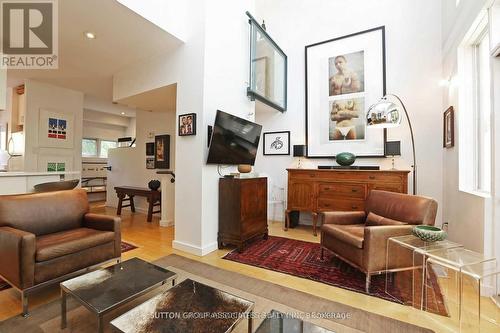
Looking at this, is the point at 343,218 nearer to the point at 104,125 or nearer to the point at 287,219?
the point at 287,219

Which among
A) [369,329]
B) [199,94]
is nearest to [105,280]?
[369,329]

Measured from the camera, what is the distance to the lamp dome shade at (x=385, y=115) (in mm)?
2725

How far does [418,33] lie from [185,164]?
420cm

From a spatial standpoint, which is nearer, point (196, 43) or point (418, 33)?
point (196, 43)

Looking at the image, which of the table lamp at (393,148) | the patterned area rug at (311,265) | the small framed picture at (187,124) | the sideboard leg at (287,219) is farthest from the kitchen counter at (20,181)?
the table lamp at (393,148)

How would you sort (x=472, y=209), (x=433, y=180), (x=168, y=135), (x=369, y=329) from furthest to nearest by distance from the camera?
1. (x=168, y=135)
2. (x=433, y=180)
3. (x=472, y=209)
4. (x=369, y=329)

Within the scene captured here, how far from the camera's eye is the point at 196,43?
9.96 feet

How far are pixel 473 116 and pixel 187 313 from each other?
11.8 feet

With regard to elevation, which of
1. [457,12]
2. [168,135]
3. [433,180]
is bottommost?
[433,180]

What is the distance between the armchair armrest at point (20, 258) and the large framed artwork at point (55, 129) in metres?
3.84

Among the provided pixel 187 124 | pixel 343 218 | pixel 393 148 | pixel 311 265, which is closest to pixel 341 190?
pixel 343 218

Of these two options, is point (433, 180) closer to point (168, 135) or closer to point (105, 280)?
point (105, 280)

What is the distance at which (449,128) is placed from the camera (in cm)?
302

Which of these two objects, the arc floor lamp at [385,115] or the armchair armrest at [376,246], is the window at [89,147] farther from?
the armchair armrest at [376,246]
